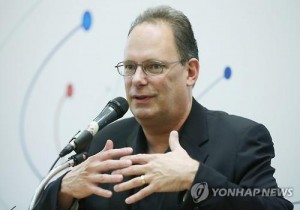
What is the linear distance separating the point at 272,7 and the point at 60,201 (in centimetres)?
161

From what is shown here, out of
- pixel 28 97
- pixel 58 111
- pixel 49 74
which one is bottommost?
pixel 58 111

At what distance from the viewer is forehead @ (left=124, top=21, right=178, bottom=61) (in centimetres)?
145

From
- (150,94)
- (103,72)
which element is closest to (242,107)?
(103,72)

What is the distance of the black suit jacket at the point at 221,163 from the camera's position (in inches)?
46.1

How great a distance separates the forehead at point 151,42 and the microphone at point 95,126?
0.64 feet

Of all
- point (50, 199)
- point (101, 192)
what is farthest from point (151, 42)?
point (50, 199)

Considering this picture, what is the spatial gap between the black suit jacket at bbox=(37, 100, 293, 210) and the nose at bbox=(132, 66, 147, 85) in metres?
0.26

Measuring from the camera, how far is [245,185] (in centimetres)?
129

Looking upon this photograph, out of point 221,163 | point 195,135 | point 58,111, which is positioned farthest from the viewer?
point 58,111

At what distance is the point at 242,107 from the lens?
2.27m

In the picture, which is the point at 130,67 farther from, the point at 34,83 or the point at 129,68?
the point at 34,83

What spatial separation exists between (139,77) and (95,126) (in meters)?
0.29

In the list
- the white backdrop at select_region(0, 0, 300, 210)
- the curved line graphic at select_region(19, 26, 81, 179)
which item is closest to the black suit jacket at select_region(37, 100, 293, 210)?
the white backdrop at select_region(0, 0, 300, 210)

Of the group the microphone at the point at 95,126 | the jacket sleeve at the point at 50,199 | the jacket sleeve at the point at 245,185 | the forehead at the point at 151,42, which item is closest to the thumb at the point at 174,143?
the jacket sleeve at the point at 245,185
